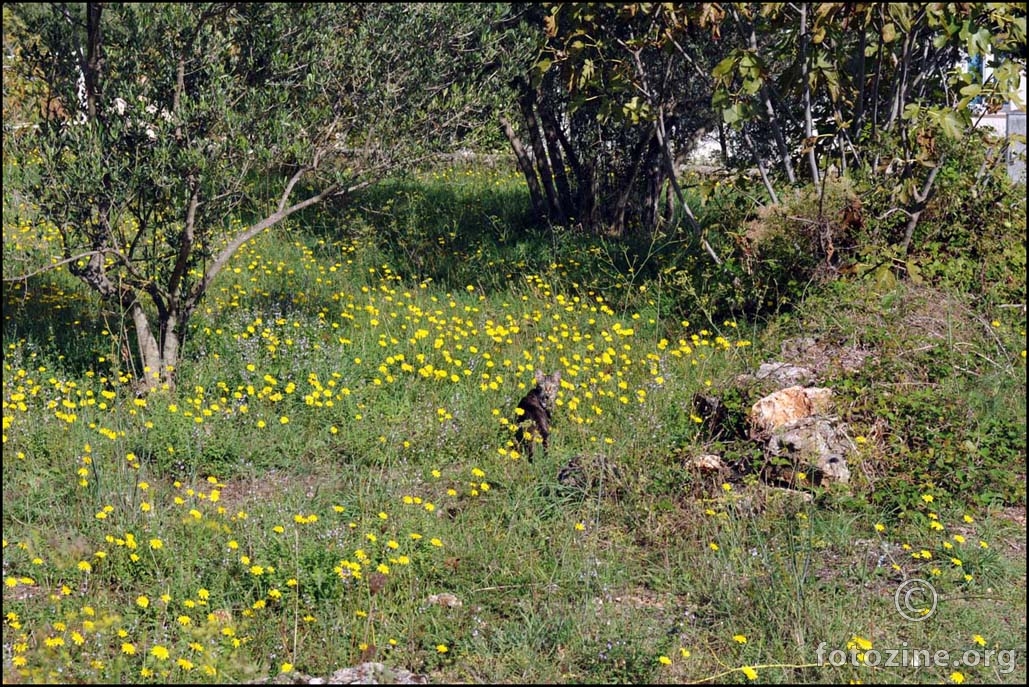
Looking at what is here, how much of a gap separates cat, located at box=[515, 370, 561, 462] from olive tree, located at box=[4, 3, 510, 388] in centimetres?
177

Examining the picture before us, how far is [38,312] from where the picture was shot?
23.5ft

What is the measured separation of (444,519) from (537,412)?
1.03 meters

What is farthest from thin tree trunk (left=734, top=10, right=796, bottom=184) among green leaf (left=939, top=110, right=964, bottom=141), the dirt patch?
the dirt patch

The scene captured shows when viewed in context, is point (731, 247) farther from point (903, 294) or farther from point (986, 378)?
point (986, 378)

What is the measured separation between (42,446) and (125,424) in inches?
16.0

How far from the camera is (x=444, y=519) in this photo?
4777 millimetres

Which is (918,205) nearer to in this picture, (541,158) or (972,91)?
(972,91)

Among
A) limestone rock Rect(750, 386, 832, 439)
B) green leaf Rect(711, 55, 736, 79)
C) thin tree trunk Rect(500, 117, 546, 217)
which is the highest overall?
green leaf Rect(711, 55, 736, 79)

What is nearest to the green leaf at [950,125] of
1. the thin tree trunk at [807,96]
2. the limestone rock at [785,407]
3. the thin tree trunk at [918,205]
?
the thin tree trunk at [918,205]

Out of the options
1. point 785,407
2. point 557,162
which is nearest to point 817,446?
point 785,407

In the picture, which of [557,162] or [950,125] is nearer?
[950,125]

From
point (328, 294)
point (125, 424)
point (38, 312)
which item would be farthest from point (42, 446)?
point (328, 294)

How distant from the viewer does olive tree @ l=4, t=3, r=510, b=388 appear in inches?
221

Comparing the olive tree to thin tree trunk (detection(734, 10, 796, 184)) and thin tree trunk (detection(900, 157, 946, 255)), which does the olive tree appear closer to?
thin tree trunk (detection(734, 10, 796, 184))
